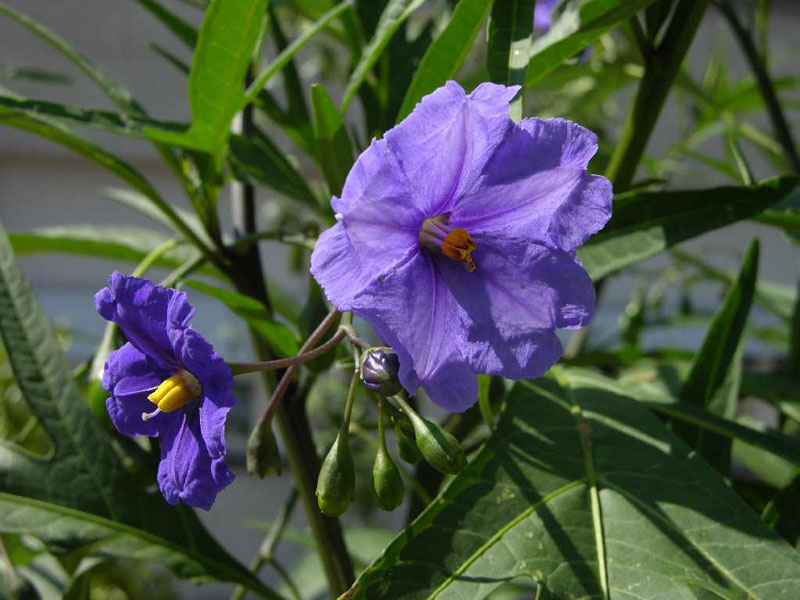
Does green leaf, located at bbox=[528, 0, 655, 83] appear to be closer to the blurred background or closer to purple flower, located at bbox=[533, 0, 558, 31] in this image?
purple flower, located at bbox=[533, 0, 558, 31]

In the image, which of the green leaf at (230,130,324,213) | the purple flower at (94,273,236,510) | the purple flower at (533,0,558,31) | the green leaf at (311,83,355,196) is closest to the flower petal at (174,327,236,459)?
the purple flower at (94,273,236,510)

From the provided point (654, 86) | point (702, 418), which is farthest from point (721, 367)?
point (654, 86)

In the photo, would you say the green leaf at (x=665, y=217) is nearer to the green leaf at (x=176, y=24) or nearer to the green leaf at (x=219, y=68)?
the green leaf at (x=219, y=68)

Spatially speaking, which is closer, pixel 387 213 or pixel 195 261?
pixel 387 213

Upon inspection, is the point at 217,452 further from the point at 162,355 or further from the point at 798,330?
the point at 798,330

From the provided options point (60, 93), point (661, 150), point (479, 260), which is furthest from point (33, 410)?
point (661, 150)

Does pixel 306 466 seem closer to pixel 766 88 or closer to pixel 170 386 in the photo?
pixel 170 386
